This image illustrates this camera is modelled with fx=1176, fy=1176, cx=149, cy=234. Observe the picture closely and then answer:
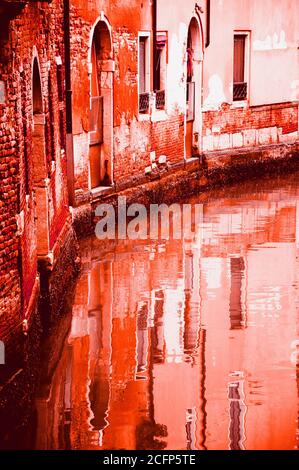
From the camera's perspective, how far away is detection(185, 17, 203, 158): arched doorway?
1970cm

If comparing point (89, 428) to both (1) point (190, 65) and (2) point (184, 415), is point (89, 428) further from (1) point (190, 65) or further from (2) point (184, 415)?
(1) point (190, 65)

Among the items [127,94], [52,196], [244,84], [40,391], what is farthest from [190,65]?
[40,391]

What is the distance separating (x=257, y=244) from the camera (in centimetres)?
1420

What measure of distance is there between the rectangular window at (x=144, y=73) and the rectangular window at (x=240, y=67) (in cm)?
431

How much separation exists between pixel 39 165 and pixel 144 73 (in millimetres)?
7478

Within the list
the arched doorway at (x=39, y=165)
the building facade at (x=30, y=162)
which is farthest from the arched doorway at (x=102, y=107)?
the arched doorway at (x=39, y=165)

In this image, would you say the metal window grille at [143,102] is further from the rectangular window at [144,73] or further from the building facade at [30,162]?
the building facade at [30,162]

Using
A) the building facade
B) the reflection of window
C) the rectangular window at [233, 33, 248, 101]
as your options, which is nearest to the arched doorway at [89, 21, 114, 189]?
the reflection of window

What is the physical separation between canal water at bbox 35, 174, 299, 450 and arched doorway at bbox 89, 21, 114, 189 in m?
1.70

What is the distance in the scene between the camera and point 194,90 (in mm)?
19906

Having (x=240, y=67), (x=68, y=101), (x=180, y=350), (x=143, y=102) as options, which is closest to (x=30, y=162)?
(x=180, y=350)

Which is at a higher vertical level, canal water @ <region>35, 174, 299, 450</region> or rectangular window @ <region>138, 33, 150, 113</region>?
rectangular window @ <region>138, 33, 150, 113</region>

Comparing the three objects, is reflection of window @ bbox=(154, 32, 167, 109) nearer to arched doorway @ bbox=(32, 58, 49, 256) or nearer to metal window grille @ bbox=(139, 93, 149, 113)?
metal window grille @ bbox=(139, 93, 149, 113)
